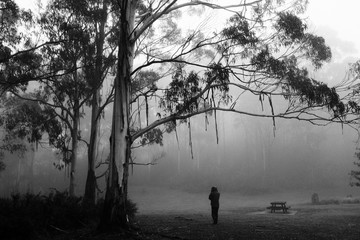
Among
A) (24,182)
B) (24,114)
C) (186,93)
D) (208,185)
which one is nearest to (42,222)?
(186,93)

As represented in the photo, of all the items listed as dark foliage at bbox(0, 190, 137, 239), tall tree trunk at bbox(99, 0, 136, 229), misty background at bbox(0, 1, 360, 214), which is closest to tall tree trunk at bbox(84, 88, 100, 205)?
dark foliage at bbox(0, 190, 137, 239)

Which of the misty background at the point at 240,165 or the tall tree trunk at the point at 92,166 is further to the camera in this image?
the misty background at the point at 240,165

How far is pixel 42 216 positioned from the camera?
349 inches

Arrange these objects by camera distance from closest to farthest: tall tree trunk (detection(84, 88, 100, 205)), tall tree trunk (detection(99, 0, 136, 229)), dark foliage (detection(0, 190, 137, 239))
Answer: dark foliage (detection(0, 190, 137, 239)) < tall tree trunk (detection(99, 0, 136, 229)) < tall tree trunk (detection(84, 88, 100, 205))

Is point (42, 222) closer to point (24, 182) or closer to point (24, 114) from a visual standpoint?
point (24, 114)

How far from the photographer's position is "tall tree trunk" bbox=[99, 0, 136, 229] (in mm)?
8211

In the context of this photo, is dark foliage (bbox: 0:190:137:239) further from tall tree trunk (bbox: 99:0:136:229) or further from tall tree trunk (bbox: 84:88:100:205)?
tall tree trunk (bbox: 99:0:136:229)

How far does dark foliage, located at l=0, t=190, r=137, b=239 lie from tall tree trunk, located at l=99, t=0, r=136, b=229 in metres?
1.66

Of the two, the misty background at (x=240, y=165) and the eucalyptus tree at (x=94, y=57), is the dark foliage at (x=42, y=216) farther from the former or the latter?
the misty background at (x=240, y=165)

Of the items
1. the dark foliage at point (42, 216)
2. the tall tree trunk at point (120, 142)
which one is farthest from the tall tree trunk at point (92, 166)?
the tall tree trunk at point (120, 142)

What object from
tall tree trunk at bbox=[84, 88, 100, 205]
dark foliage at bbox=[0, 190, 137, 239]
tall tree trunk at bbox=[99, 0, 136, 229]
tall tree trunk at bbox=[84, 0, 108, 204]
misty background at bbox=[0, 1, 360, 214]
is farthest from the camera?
misty background at bbox=[0, 1, 360, 214]

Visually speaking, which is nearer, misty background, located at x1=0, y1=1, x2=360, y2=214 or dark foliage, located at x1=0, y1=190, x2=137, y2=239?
dark foliage, located at x1=0, y1=190, x2=137, y2=239

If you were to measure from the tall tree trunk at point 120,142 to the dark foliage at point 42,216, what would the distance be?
1661 mm

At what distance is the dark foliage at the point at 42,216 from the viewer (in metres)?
7.51
